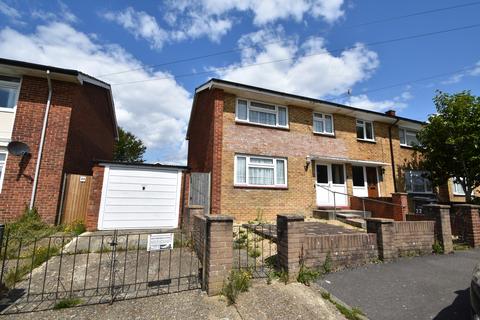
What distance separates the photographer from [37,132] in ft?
30.5

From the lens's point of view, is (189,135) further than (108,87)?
Yes

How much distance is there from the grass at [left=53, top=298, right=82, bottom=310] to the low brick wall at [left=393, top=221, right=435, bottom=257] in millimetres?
6636

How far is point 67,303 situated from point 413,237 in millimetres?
7585

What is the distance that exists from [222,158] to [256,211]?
2.65 metres

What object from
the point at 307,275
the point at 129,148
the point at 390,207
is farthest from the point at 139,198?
the point at 129,148

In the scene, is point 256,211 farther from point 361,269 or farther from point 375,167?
point 375,167

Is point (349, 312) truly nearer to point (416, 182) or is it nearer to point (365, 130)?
point (365, 130)

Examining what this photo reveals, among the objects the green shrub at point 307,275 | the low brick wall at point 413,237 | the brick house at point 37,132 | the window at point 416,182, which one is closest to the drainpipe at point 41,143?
the brick house at point 37,132

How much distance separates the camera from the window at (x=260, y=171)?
425 inches

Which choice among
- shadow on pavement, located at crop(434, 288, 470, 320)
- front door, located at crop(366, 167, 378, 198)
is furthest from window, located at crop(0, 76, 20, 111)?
front door, located at crop(366, 167, 378, 198)

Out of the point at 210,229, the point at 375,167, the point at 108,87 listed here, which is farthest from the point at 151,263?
the point at 375,167

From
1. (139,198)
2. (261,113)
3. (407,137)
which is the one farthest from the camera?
(407,137)

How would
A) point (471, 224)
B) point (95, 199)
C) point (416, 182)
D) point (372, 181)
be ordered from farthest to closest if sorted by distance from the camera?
point (416, 182) < point (372, 181) < point (95, 199) < point (471, 224)

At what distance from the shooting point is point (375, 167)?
1398 centimetres
